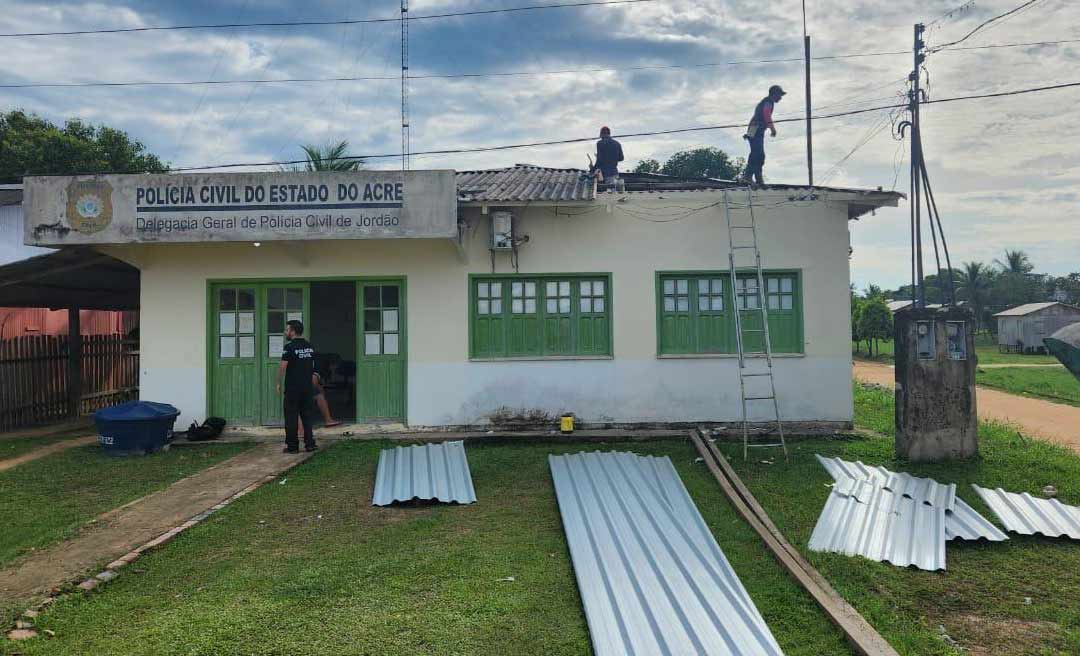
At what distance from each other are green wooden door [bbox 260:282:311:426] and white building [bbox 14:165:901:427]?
22 mm

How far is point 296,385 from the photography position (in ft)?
28.5

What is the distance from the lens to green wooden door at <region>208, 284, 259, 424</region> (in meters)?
10.1

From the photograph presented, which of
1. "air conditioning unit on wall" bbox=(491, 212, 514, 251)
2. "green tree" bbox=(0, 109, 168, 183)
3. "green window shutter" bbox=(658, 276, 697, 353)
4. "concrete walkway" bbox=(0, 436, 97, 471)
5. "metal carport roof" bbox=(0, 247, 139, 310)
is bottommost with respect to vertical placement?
"concrete walkway" bbox=(0, 436, 97, 471)

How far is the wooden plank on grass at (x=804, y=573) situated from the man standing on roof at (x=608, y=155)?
575 cm

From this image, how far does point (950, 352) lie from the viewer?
8062 millimetres

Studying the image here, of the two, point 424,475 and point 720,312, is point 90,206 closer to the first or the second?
point 424,475

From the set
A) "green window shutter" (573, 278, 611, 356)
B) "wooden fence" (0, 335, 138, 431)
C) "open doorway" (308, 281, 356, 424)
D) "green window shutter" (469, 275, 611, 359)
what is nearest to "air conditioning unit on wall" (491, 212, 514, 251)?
"green window shutter" (469, 275, 611, 359)

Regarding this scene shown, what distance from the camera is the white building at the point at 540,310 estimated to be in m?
9.75

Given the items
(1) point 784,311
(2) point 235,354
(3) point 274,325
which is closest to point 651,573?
(1) point 784,311

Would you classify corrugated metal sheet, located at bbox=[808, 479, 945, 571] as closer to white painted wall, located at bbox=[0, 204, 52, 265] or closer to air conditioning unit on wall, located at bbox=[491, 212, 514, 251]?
air conditioning unit on wall, located at bbox=[491, 212, 514, 251]

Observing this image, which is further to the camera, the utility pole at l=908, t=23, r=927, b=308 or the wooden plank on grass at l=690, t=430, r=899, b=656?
the utility pole at l=908, t=23, r=927, b=308

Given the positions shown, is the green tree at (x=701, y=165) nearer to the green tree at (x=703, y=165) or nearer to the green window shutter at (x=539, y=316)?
the green tree at (x=703, y=165)

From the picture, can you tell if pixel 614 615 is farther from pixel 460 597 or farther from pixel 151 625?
pixel 151 625

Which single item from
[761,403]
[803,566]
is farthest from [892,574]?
[761,403]
